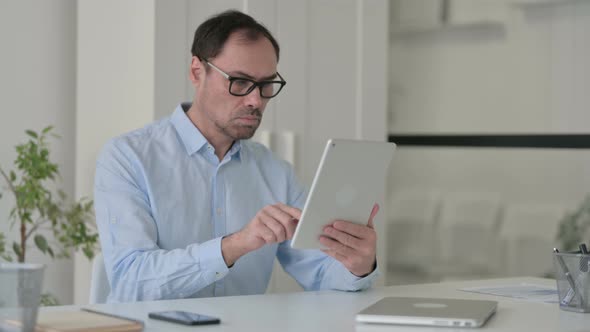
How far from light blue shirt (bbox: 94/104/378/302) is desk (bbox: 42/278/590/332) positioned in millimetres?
172

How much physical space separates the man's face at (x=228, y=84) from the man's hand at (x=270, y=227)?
0.49m

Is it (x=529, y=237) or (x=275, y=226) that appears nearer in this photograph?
(x=275, y=226)

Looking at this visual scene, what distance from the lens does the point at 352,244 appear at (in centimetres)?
214

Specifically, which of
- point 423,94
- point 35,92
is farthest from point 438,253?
point 35,92

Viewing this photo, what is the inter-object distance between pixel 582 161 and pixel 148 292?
220cm

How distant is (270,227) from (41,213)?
1.52m

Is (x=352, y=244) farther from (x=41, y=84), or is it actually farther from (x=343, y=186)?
(x=41, y=84)

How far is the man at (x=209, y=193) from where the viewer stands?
7.18 feet

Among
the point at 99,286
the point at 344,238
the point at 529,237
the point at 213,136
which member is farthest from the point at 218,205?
the point at 529,237

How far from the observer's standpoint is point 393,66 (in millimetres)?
4531

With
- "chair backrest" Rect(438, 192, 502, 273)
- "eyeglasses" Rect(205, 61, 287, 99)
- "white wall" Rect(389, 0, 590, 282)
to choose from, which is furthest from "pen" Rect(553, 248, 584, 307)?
"chair backrest" Rect(438, 192, 502, 273)

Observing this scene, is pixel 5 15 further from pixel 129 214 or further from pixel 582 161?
pixel 582 161

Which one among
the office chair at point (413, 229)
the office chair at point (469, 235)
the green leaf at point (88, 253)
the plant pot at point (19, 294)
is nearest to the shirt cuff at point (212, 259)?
the plant pot at point (19, 294)

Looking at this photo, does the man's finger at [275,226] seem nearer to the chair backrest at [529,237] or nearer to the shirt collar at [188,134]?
the shirt collar at [188,134]
